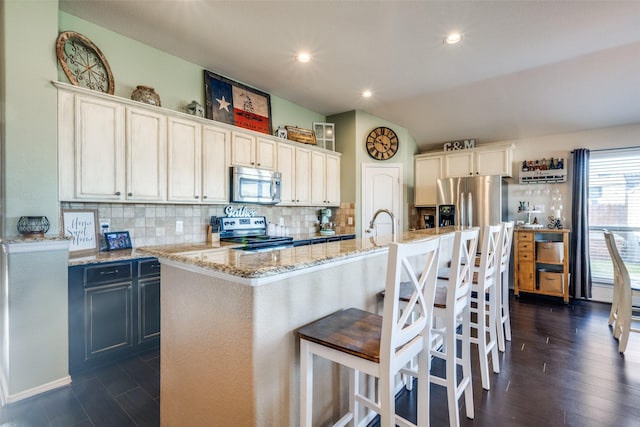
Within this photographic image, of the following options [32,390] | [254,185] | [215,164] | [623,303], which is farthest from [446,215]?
[32,390]

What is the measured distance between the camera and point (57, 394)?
6.72 ft

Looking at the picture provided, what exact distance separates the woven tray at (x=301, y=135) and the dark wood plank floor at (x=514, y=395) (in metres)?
3.18

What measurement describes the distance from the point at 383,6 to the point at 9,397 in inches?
149

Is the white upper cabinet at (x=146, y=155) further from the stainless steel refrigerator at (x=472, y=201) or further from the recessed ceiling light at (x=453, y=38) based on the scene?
the stainless steel refrigerator at (x=472, y=201)

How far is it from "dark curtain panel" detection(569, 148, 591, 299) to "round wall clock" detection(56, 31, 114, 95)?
5906 mm

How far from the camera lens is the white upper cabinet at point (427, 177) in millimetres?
5258

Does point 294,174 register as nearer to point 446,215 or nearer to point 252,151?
point 252,151

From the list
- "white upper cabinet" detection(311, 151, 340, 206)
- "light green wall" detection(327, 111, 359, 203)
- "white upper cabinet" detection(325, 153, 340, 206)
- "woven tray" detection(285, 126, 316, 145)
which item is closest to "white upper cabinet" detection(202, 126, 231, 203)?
"woven tray" detection(285, 126, 316, 145)

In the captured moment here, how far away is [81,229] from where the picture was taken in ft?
8.55

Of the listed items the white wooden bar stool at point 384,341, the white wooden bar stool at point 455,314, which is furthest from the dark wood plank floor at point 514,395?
the white wooden bar stool at point 384,341

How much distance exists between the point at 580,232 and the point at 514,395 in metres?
3.40

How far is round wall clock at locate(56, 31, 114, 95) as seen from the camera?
2.41 meters

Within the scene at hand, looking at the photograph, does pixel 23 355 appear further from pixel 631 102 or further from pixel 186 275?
pixel 631 102

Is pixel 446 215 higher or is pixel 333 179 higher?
pixel 333 179
